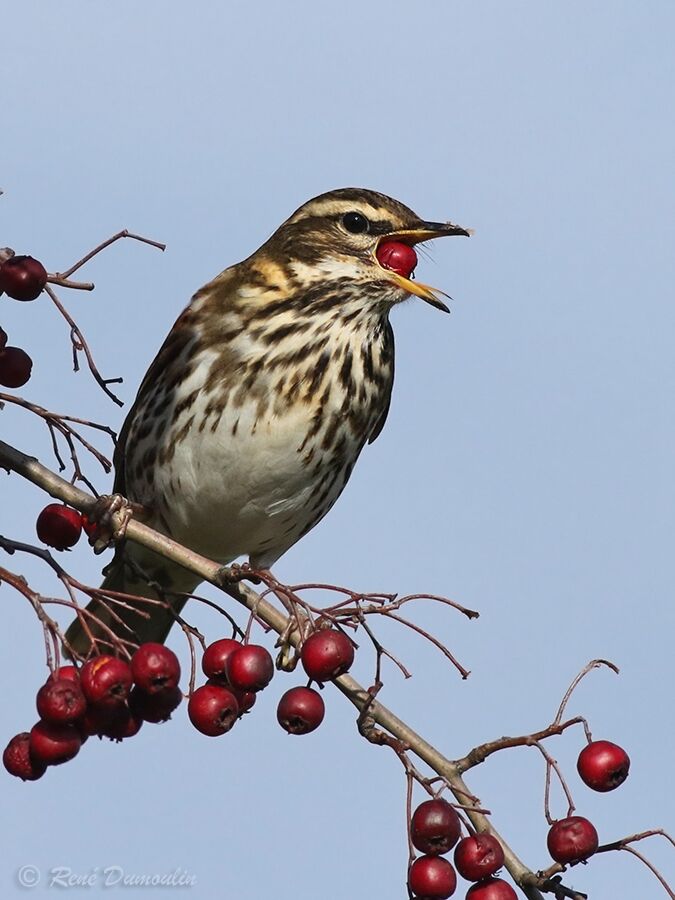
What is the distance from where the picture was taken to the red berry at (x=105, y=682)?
3893 millimetres

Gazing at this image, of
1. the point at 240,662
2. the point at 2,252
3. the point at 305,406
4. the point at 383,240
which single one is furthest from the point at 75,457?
the point at 383,240

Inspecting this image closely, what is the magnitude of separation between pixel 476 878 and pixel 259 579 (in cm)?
104

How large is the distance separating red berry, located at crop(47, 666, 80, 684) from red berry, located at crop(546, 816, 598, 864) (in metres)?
1.38

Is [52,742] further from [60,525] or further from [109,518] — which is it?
[60,525]

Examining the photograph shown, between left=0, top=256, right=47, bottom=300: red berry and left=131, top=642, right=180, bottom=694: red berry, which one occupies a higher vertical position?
left=0, top=256, right=47, bottom=300: red berry

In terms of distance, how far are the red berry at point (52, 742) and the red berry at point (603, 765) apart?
1.49 meters

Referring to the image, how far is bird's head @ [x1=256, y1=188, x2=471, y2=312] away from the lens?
22.4ft

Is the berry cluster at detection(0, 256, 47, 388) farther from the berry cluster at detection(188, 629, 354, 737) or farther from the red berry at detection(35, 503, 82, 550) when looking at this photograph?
the berry cluster at detection(188, 629, 354, 737)

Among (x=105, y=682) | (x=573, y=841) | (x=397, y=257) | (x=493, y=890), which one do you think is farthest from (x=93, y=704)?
(x=397, y=257)

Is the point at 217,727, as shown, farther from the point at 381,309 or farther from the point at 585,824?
the point at 381,309

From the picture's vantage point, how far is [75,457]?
5.09 m

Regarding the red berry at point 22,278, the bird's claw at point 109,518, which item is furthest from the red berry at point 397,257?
the red berry at point 22,278

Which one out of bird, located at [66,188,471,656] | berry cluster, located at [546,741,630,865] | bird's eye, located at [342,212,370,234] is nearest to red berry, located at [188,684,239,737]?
berry cluster, located at [546,741,630,865]

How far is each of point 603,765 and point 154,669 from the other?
137cm
